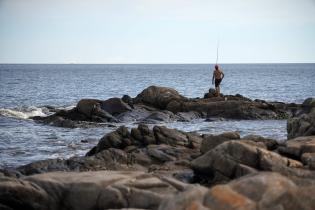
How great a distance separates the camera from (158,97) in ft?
110

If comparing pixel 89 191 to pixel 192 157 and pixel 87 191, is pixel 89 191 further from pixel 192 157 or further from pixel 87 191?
pixel 192 157

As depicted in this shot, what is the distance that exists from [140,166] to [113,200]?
5269 mm

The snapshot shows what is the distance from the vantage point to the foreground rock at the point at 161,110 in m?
30.5

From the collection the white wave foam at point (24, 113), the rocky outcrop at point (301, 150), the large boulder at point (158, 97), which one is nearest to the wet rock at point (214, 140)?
the rocky outcrop at point (301, 150)

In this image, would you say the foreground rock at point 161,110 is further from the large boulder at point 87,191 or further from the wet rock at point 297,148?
the large boulder at point 87,191

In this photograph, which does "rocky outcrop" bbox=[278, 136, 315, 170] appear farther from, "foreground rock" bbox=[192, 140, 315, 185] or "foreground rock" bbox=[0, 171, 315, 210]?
"foreground rock" bbox=[0, 171, 315, 210]

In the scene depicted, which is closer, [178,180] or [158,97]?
[178,180]

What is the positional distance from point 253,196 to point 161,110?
25406 millimetres

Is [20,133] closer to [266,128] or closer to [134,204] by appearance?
[266,128]

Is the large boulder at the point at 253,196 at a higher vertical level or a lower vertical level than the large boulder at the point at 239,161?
higher

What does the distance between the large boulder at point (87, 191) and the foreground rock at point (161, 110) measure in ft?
59.7

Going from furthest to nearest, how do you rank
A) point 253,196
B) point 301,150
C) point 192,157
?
point 192,157 < point 301,150 < point 253,196

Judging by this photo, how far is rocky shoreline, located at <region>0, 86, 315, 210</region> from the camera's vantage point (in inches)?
282

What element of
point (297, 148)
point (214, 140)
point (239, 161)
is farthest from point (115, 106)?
point (239, 161)
